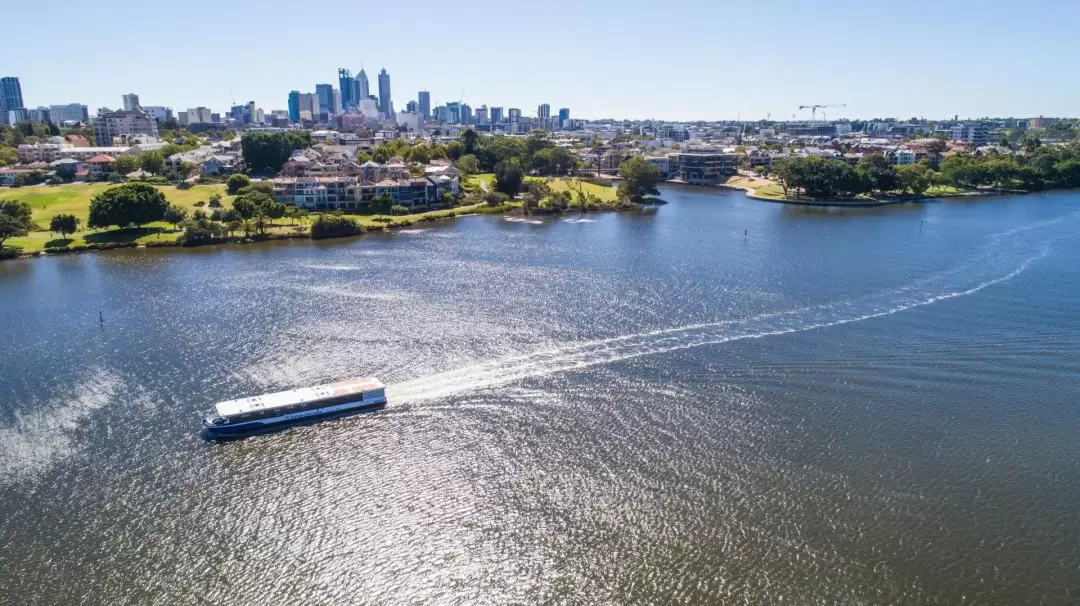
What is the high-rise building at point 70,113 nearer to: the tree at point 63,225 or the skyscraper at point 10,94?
the skyscraper at point 10,94

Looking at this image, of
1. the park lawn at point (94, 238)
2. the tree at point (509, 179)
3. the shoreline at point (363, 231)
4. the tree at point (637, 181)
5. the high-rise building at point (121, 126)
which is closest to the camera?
the shoreline at point (363, 231)

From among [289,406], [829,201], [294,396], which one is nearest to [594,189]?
[829,201]

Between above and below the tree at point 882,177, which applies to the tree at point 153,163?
above

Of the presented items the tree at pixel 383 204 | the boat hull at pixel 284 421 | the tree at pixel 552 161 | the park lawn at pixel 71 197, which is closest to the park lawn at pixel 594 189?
the tree at pixel 552 161

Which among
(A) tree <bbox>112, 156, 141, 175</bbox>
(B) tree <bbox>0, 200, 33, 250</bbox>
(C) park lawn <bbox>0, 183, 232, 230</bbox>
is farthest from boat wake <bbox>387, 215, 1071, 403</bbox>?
(A) tree <bbox>112, 156, 141, 175</bbox>

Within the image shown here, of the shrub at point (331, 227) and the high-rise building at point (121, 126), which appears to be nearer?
the shrub at point (331, 227)

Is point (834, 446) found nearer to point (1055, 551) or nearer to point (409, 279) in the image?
point (1055, 551)

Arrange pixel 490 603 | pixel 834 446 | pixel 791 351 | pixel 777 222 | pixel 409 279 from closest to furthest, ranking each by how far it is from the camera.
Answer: pixel 490 603 → pixel 834 446 → pixel 791 351 → pixel 409 279 → pixel 777 222

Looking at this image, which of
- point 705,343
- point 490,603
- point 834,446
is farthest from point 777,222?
point 490,603

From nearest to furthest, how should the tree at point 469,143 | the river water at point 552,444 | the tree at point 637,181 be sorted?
the river water at point 552,444
the tree at point 637,181
the tree at point 469,143
